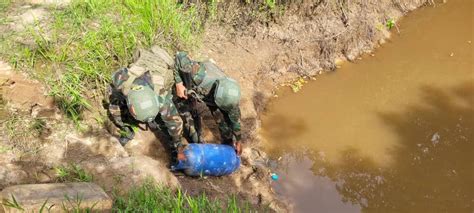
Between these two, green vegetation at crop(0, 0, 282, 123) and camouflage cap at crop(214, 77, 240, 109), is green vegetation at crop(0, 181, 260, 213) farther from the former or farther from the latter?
green vegetation at crop(0, 0, 282, 123)

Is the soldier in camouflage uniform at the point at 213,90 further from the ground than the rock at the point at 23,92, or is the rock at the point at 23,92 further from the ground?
the soldier in camouflage uniform at the point at 213,90

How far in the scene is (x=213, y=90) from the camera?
4.79 metres

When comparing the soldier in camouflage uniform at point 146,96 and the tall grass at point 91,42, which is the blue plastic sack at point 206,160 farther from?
the tall grass at point 91,42

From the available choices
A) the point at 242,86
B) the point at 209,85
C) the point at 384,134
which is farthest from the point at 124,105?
the point at 384,134

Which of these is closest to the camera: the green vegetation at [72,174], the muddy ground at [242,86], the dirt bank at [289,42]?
the green vegetation at [72,174]

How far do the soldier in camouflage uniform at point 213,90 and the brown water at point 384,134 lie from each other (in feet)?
2.71

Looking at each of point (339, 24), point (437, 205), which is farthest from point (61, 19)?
point (437, 205)

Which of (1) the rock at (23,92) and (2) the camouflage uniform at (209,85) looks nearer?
(2) the camouflage uniform at (209,85)

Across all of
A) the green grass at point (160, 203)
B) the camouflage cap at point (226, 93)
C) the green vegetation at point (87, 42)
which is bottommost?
the green grass at point (160, 203)

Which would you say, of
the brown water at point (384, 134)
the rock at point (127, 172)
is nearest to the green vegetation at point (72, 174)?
the rock at point (127, 172)

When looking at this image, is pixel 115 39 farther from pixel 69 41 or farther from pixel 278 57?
pixel 278 57

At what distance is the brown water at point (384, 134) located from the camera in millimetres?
5191

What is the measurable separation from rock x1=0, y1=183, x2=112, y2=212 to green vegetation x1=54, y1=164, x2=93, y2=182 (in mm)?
328

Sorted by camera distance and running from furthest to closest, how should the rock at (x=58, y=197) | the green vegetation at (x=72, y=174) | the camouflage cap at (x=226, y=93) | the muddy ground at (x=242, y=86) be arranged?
the muddy ground at (x=242, y=86)
the camouflage cap at (x=226, y=93)
the green vegetation at (x=72, y=174)
the rock at (x=58, y=197)
